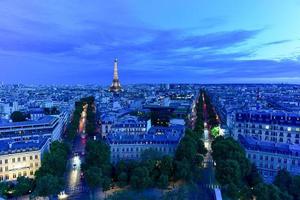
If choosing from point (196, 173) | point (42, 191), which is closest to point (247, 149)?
point (196, 173)

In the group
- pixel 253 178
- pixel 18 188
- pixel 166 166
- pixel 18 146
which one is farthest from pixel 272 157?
pixel 18 146

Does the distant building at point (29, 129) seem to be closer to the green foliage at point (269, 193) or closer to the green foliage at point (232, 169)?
the green foliage at point (232, 169)

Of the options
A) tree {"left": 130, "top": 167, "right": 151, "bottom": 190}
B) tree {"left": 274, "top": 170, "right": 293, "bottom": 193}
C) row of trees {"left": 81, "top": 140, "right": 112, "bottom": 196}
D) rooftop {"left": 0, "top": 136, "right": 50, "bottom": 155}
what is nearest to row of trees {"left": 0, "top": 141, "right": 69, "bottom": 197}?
rooftop {"left": 0, "top": 136, "right": 50, "bottom": 155}

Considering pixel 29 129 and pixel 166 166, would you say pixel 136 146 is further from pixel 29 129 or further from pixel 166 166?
pixel 29 129

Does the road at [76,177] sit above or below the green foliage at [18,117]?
below

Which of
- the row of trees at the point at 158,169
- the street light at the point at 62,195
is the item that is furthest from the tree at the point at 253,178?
the street light at the point at 62,195

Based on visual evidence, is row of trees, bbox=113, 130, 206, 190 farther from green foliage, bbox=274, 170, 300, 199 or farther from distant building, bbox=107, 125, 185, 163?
green foliage, bbox=274, 170, 300, 199

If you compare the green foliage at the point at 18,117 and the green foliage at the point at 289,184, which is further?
the green foliage at the point at 18,117
